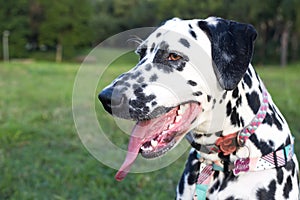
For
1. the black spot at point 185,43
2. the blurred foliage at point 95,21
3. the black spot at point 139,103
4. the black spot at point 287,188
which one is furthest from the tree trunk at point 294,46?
the black spot at point 139,103

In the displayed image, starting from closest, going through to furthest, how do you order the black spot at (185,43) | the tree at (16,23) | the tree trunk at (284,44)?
the black spot at (185,43) → the tree trunk at (284,44) → the tree at (16,23)

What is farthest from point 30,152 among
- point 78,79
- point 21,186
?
point 78,79

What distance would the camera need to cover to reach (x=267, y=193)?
250 cm

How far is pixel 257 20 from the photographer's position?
34094 mm

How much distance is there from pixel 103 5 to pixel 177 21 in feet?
145

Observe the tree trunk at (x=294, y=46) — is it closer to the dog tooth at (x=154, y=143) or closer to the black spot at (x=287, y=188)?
the black spot at (x=287, y=188)

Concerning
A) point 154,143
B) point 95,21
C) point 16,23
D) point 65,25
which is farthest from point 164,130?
point 95,21

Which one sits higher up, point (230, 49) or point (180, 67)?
point (230, 49)

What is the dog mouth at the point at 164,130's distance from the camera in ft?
7.98

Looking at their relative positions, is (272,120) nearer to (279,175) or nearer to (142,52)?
(279,175)

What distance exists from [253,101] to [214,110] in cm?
23

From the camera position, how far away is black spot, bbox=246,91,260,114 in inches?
99.7

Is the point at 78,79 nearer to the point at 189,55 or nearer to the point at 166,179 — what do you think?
the point at 189,55

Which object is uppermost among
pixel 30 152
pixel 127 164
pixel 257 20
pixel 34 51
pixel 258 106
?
pixel 258 106
